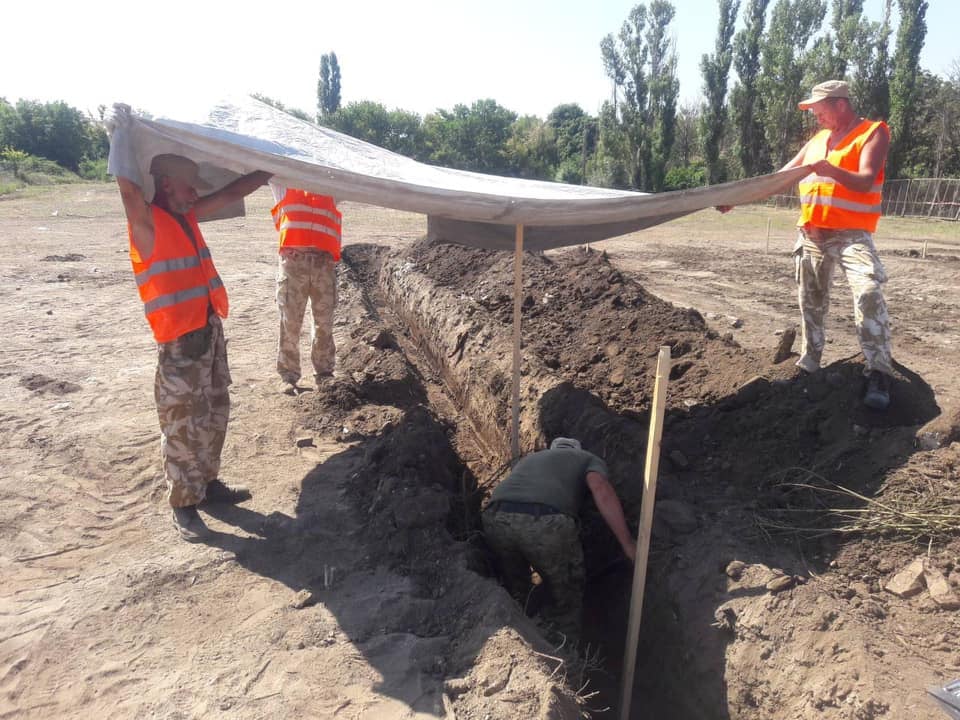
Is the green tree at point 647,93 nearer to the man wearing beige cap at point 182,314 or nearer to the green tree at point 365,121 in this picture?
the green tree at point 365,121

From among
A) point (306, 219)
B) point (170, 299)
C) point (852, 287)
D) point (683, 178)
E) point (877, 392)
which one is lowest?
point (877, 392)

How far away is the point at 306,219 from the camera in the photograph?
543cm

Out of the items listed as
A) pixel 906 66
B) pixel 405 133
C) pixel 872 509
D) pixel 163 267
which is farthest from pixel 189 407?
pixel 405 133

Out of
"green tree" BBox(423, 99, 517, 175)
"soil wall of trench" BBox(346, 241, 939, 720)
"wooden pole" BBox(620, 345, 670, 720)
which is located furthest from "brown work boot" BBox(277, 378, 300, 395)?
"green tree" BBox(423, 99, 517, 175)

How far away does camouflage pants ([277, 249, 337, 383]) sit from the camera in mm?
5512

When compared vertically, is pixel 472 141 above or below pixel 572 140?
below

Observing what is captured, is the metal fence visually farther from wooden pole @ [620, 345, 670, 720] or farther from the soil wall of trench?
wooden pole @ [620, 345, 670, 720]

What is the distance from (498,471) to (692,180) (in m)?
32.3

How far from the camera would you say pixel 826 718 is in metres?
2.67

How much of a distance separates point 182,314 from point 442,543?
1.90m

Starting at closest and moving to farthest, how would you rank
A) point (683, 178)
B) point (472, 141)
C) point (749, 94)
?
point (749, 94) → point (683, 178) → point (472, 141)

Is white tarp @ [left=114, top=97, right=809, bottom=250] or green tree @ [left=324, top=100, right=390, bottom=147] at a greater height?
green tree @ [left=324, top=100, right=390, bottom=147]

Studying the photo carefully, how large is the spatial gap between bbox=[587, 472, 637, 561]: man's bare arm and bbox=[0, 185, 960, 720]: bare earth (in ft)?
1.18

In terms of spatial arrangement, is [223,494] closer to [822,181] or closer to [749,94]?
[822,181]
